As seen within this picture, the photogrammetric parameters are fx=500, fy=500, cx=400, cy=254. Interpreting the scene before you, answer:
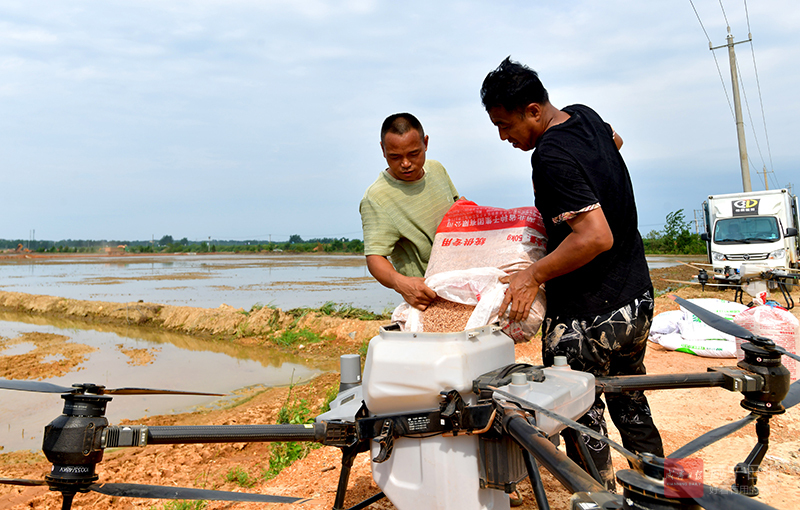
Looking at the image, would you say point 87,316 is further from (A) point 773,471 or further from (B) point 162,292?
(A) point 773,471

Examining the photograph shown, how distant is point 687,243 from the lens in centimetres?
3275

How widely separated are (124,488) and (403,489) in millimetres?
831

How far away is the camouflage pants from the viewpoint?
6.22 ft

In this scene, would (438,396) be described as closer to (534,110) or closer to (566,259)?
(566,259)

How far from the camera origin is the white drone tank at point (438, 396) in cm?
148

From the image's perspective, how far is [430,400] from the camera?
4.99ft

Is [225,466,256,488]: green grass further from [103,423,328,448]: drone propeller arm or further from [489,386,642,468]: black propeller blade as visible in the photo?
[489,386,642,468]: black propeller blade

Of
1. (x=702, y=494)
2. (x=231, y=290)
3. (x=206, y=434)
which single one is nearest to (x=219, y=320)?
(x=231, y=290)

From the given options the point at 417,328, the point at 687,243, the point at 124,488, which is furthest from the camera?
the point at 687,243

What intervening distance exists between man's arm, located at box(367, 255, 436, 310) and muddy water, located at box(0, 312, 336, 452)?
15.4ft

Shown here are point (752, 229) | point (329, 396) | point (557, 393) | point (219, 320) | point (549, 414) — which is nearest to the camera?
point (549, 414)

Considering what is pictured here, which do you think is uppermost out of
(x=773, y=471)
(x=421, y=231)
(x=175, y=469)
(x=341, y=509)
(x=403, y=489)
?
(x=421, y=231)

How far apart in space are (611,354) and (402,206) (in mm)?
1053

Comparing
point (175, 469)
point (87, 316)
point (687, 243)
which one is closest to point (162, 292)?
point (87, 316)
